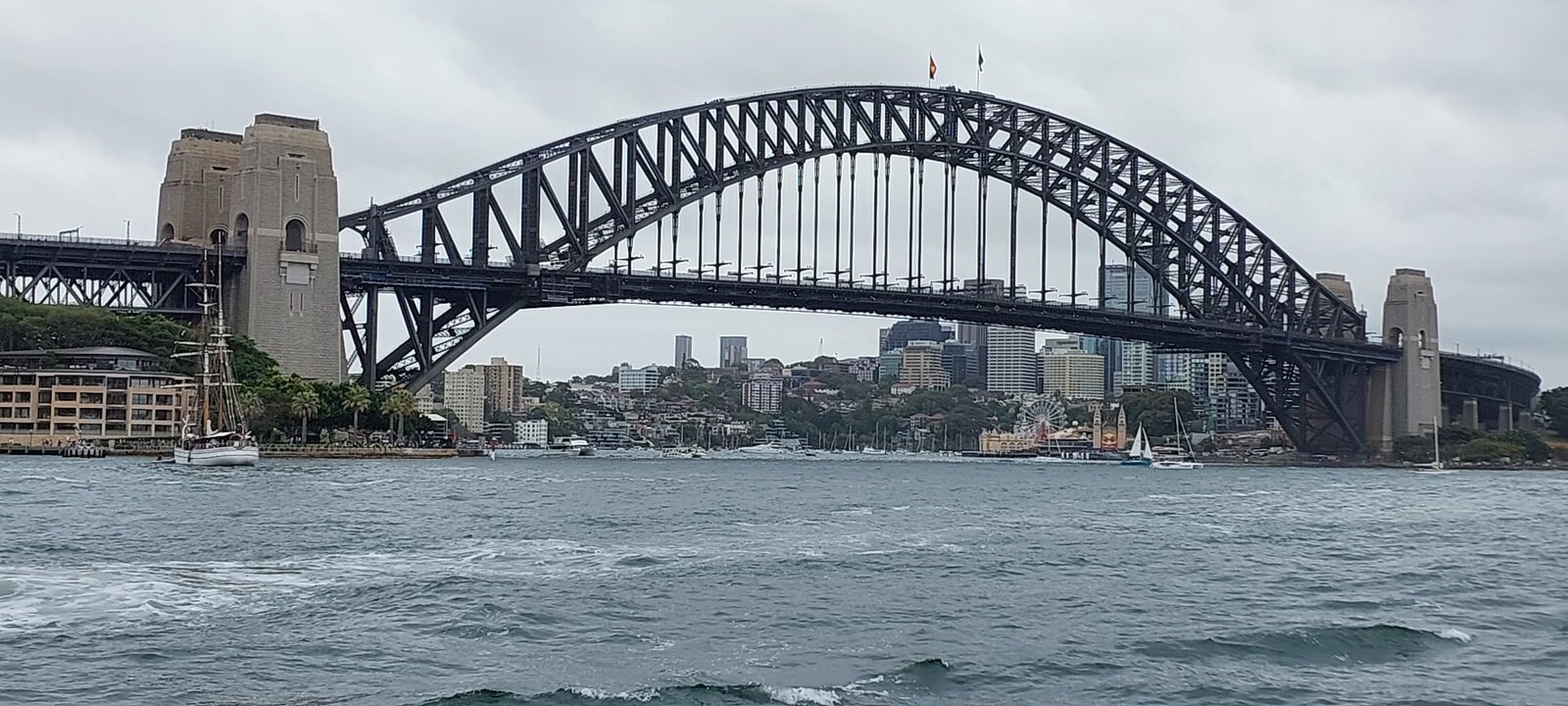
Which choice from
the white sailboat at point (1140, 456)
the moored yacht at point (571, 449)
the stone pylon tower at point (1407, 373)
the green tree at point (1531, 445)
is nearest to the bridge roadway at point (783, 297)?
the stone pylon tower at point (1407, 373)

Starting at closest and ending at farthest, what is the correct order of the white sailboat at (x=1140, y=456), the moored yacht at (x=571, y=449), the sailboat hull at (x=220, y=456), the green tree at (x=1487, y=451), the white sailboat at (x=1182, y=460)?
the sailboat hull at (x=220, y=456) → the green tree at (x=1487, y=451) → the white sailboat at (x=1182, y=460) → the white sailboat at (x=1140, y=456) → the moored yacht at (x=571, y=449)

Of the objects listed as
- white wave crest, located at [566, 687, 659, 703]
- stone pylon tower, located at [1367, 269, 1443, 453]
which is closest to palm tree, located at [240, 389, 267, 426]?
white wave crest, located at [566, 687, 659, 703]

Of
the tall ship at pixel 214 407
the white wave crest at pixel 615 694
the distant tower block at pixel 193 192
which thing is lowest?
the white wave crest at pixel 615 694

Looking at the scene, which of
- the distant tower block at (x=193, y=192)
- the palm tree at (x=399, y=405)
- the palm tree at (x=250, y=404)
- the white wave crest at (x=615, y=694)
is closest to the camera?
the white wave crest at (x=615, y=694)

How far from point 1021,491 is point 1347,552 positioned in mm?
30879

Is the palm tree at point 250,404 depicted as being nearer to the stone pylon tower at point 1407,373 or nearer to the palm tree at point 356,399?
the palm tree at point 356,399

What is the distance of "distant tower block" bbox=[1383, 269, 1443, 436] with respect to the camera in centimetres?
13312

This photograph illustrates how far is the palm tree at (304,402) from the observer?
3307 inches

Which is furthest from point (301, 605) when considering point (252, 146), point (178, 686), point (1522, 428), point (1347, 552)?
point (1522, 428)

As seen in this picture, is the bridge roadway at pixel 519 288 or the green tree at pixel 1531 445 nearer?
the bridge roadway at pixel 519 288

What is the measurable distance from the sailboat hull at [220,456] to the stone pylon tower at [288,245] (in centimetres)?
1266

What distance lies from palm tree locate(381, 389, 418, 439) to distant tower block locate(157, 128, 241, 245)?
13642 mm

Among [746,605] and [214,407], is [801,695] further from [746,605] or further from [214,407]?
[214,407]

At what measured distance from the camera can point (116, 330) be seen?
307 feet
